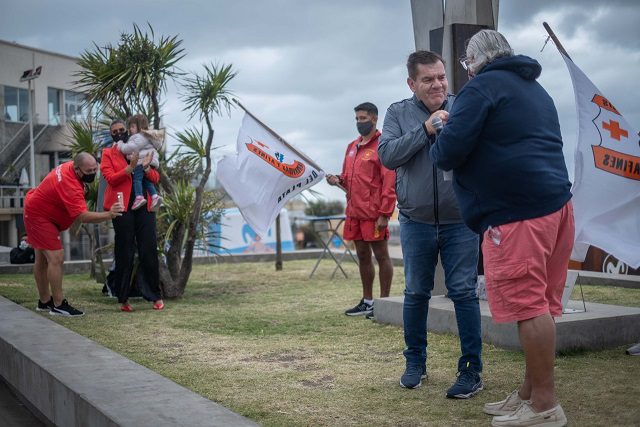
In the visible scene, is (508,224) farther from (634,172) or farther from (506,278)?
(634,172)

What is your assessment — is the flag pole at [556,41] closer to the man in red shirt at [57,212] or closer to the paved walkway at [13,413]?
the paved walkway at [13,413]

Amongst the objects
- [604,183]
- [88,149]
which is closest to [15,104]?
[88,149]

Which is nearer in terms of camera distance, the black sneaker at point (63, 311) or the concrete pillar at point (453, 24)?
the concrete pillar at point (453, 24)

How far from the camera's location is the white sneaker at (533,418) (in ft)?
12.4

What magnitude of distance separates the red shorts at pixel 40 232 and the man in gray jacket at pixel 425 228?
4263 mm

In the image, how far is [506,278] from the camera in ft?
12.4

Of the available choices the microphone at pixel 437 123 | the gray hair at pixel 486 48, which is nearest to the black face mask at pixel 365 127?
the microphone at pixel 437 123

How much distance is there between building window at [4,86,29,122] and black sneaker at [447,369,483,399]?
40.1 m

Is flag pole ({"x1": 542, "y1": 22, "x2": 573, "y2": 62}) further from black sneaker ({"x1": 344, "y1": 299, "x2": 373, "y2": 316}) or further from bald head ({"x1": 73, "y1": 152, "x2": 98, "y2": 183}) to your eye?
bald head ({"x1": 73, "y1": 152, "x2": 98, "y2": 183})

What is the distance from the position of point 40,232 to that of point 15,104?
36561mm

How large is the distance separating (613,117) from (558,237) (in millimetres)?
2062

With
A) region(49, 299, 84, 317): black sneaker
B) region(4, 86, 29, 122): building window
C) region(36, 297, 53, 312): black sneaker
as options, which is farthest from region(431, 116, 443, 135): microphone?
region(4, 86, 29, 122): building window

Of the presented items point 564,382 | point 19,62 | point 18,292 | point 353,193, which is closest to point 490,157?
point 564,382

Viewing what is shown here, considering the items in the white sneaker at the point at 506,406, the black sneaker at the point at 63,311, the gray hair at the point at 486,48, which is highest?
the gray hair at the point at 486,48
